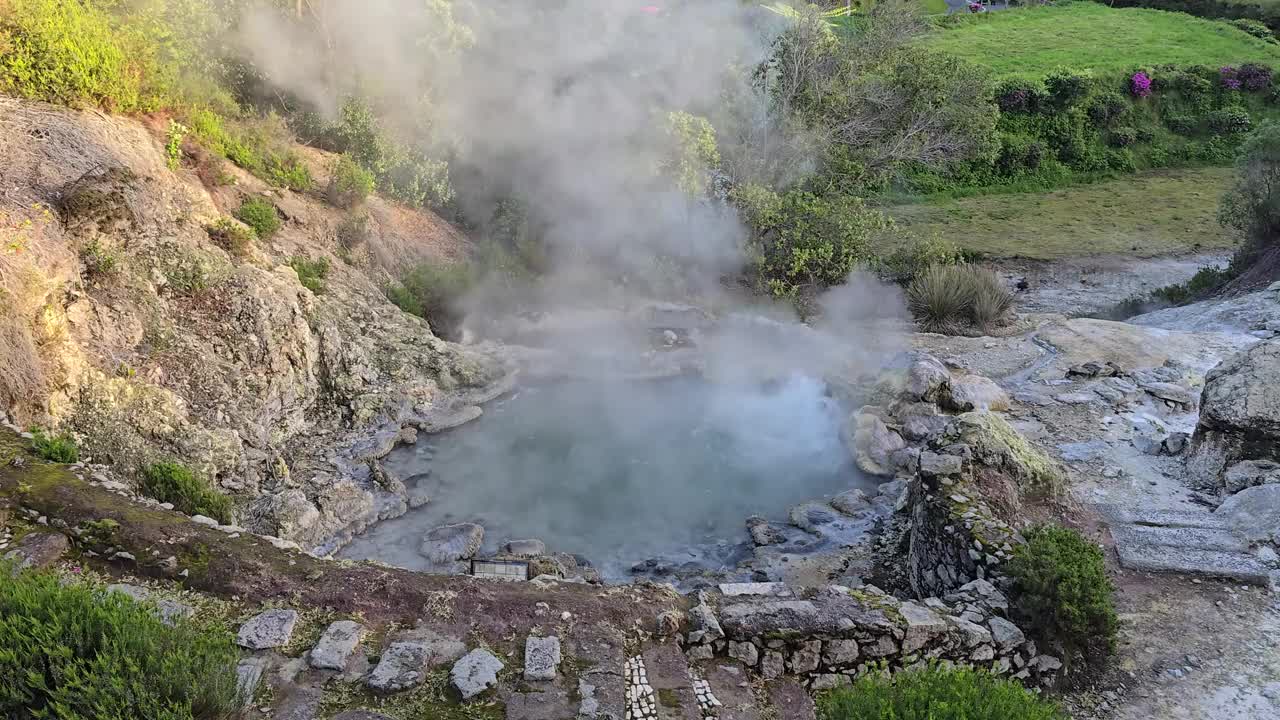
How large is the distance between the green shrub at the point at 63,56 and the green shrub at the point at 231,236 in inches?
68.1

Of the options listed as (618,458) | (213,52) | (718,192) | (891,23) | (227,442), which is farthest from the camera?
(891,23)

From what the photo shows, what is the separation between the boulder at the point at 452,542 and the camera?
7.07m

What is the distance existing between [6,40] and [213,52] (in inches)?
130

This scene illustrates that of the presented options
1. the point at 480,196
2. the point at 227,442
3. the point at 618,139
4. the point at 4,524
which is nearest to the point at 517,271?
the point at 480,196

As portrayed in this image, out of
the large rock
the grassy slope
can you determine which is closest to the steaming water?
the large rock

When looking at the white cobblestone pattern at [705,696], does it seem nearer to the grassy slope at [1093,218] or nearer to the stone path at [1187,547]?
the stone path at [1187,547]

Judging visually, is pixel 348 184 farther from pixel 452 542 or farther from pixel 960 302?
pixel 960 302

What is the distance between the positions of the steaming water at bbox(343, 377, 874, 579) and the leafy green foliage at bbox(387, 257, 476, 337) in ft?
6.74

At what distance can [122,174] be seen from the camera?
8.35 meters

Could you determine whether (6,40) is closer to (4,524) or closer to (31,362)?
(31,362)

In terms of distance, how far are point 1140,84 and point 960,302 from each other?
16634mm

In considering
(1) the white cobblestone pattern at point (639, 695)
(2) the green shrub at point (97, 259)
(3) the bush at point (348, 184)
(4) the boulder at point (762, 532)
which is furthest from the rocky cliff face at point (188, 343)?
(1) the white cobblestone pattern at point (639, 695)

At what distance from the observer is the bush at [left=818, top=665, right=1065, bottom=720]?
125 inches

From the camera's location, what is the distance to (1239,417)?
7.04 m
